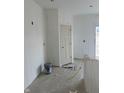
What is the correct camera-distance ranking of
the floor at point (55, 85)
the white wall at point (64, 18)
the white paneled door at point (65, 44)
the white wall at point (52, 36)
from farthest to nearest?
the white paneled door at point (65, 44), the white wall at point (64, 18), the white wall at point (52, 36), the floor at point (55, 85)

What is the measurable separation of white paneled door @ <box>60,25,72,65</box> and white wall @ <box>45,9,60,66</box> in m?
0.51

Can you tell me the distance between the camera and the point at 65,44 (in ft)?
25.7

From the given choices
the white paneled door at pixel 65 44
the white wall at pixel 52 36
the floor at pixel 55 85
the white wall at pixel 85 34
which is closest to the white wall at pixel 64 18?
the white paneled door at pixel 65 44


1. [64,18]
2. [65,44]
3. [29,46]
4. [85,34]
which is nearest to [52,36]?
[65,44]

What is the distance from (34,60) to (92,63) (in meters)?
2.54

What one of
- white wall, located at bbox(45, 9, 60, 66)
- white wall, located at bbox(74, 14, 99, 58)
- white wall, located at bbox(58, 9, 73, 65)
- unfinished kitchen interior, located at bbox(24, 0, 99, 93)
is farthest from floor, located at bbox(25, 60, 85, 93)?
white wall, located at bbox(74, 14, 99, 58)

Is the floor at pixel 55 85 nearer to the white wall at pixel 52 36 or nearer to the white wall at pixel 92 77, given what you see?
the white wall at pixel 92 77

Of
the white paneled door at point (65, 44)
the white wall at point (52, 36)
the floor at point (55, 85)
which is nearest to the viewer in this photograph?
the floor at point (55, 85)

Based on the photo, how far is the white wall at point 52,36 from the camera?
23.0 ft

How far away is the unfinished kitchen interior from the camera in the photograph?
13.8 ft

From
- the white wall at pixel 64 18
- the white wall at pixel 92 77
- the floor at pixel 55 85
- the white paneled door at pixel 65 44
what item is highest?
the white wall at pixel 64 18

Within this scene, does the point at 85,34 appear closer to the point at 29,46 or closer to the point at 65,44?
the point at 65,44
